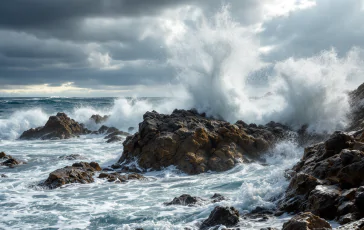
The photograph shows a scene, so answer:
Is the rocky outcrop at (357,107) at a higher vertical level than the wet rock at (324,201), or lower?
higher

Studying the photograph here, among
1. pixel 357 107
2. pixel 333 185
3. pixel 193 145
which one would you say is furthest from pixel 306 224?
pixel 357 107

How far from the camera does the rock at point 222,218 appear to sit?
702 cm

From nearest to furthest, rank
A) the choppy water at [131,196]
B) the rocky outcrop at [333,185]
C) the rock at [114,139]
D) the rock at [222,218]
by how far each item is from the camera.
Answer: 1. the rocky outcrop at [333,185]
2. the rock at [222,218]
3. the choppy water at [131,196]
4. the rock at [114,139]

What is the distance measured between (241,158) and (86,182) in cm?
595

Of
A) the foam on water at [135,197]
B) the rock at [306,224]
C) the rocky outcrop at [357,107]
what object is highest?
the rocky outcrop at [357,107]

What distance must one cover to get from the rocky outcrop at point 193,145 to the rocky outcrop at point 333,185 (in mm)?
5355

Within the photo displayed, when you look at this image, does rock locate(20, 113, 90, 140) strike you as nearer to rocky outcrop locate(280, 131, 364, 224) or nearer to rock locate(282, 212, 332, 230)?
rocky outcrop locate(280, 131, 364, 224)

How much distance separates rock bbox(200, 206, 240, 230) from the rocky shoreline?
2 centimetres

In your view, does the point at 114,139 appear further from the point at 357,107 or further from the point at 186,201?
the point at 186,201

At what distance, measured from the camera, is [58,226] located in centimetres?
802

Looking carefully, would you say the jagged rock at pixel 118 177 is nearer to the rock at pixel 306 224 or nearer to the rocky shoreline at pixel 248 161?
the rocky shoreline at pixel 248 161

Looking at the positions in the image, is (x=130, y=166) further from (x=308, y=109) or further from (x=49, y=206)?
(x=308, y=109)

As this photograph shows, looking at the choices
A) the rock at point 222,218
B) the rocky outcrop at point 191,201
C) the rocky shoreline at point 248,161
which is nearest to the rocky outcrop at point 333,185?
the rocky shoreline at point 248,161

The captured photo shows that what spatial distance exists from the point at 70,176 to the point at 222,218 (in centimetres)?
680
